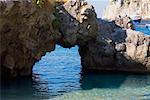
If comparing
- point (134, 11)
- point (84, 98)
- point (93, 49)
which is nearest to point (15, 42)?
point (84, 98)

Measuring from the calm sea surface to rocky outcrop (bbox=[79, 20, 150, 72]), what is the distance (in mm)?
1286

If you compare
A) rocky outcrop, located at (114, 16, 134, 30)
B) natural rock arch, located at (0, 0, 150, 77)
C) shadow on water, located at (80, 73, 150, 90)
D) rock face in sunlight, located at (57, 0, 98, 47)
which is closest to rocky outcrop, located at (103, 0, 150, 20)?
rocky outcrop, located at (114, 16, 134, 30)

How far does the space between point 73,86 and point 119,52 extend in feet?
23.9

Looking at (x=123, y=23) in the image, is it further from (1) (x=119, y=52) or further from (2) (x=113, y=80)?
(2) (x=113, y=80)

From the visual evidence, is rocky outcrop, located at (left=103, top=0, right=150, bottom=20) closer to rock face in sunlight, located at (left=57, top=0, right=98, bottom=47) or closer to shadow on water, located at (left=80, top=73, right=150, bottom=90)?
shadow on water, located at (left=80, top=73, right=150, bottom=90)

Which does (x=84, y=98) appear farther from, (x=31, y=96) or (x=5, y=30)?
(x=5, y=30)

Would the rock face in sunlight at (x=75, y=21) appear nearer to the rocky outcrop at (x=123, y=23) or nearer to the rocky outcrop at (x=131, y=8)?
the rocky outcrop at (x=123, y=23)

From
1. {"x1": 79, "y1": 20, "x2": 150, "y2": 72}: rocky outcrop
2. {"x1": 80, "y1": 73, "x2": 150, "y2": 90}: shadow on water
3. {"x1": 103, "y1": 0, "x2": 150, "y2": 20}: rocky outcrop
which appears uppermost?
{"x1": 103, "y1": 0, "x2": 150, "y2": 20}: rocky outcrop

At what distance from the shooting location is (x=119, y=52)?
34.0 m

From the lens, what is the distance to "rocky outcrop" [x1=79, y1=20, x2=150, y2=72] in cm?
3397

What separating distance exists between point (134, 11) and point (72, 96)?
12907cm

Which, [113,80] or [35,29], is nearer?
[35,29]

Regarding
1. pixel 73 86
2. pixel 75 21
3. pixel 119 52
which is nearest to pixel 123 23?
pixel 119 52

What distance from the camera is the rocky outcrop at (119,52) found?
34.0 m
